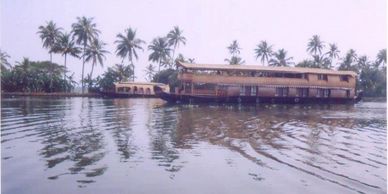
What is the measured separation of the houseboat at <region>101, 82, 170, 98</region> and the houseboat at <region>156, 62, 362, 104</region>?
13.6 metres

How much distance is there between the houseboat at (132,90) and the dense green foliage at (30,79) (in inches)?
299

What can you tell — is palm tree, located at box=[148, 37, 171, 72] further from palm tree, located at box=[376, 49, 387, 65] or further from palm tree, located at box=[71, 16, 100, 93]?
palm tree, located at box=[376, 49, 387, 65]

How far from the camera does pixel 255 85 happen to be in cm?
3425

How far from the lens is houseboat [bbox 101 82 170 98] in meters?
46.9

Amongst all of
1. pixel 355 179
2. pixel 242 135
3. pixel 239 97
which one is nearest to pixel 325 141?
pixel 242 135

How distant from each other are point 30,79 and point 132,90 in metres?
13.5

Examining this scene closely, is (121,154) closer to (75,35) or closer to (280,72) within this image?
(280,72)

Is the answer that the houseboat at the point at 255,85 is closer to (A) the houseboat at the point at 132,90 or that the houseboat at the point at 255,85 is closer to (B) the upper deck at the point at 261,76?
(B) the upper deck at the point at 261,76

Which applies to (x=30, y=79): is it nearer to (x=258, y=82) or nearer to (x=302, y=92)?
(x=258, y=82)

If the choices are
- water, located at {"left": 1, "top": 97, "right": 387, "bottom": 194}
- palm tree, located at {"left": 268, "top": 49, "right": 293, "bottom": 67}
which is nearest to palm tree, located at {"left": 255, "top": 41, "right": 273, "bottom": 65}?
palm tree, located at {"left": 268, "top": 49, "right": 293, "bottom": 67}

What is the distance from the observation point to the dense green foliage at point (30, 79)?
47862 mm

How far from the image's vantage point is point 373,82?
5991 centimetres

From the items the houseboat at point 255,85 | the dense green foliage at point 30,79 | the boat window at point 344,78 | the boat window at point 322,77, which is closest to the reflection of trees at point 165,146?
the houseboat at point 255,85

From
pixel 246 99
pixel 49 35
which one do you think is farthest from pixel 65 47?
pixel 246 99
